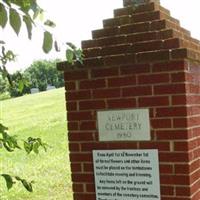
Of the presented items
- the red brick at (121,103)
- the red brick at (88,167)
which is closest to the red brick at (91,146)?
the red brick at (88,167)

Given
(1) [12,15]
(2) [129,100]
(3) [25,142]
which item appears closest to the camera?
(1) [12,15]

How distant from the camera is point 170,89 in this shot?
4262 mm

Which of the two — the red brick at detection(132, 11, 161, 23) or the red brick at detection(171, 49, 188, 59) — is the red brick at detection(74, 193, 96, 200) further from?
the red brick at detection(132, 11, 161, 23)

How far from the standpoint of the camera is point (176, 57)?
4.16 metres

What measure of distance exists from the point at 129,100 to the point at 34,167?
503 inches

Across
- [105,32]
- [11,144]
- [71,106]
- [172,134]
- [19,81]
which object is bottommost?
[172,134]

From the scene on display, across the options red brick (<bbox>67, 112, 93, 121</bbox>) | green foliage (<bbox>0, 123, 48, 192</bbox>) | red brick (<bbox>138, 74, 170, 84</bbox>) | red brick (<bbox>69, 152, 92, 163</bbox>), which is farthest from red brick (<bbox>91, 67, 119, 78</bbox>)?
green foliage (<bbox>0, 123, 48, 192</bbox>)

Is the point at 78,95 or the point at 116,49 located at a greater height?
the point at 116,49

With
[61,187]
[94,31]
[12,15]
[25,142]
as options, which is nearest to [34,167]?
[61,187]

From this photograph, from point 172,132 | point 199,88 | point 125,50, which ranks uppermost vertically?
point 125,50

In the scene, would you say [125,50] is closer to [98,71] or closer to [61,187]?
[98,71]

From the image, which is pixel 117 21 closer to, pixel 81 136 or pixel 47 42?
pixel 81 136

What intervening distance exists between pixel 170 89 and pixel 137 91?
283 millimetres

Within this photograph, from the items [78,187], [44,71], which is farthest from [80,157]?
[44,71]
